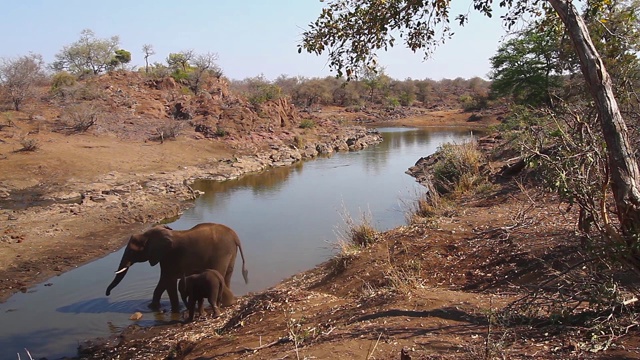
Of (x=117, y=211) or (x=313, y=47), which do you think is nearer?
(x=313, y=47)

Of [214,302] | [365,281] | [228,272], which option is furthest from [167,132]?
[365,281]

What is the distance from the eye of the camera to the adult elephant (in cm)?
861

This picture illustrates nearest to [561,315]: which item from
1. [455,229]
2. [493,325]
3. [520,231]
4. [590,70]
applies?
[493,325]

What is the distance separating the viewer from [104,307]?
28.5ft

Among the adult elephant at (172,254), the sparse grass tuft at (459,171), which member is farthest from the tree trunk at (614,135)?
the sparse grass tuft at (459,171)

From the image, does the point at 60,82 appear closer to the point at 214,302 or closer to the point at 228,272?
the point at 228,272

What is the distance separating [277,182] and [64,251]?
34.0ft

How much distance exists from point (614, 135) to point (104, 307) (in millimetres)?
7532

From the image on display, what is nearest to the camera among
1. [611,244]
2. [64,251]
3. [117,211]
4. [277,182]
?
[611,244]

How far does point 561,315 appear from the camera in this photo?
4258 mm

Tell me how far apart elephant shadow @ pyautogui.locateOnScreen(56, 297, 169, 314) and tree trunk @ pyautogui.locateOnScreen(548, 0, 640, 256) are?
6762mm

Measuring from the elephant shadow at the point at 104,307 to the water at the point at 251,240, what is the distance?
0.05 ft

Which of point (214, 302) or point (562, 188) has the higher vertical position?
point (562, 188)

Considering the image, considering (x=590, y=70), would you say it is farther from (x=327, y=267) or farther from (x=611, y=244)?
(x=327, y=267)
